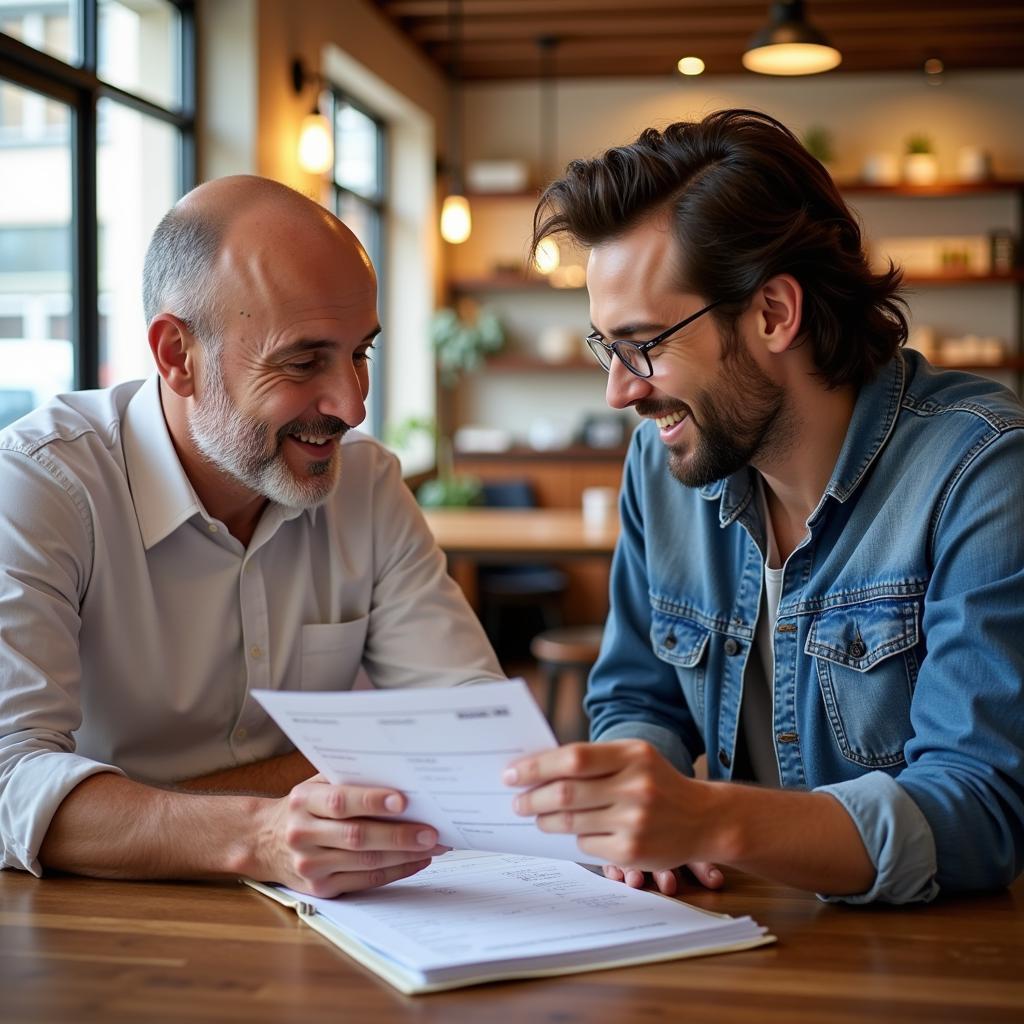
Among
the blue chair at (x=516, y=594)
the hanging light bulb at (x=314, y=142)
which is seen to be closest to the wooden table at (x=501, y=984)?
the hanging light bulb at (x=314, y=142)

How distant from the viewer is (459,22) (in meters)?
6.73

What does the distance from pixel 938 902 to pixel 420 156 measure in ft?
22.5

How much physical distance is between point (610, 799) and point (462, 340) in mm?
6581

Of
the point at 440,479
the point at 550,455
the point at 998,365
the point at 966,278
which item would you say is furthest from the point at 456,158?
the point at 998,365

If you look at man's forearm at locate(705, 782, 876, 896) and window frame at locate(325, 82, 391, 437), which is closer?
man's forearm at locate(705, 782, 876, 896)

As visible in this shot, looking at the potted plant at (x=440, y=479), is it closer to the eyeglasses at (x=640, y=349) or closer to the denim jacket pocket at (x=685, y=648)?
the denim jacket pocket at (x=685, y=648)

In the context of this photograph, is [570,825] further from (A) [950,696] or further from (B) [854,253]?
Answer: (B) [854,253]

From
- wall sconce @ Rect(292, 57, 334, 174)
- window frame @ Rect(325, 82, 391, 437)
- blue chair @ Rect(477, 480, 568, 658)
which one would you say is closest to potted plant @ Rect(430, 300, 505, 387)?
window frame @ Rect(325, 82, 391, 437)

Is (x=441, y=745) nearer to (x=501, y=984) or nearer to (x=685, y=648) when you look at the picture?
(x=501, y=984)

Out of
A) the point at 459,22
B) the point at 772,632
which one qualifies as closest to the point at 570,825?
the point at 772,632

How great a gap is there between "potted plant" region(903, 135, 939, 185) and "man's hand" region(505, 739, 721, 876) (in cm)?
702

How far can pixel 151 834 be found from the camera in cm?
136

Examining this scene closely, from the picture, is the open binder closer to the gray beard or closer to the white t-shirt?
the white t-shirt

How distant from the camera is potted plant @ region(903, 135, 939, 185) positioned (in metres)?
7.49
